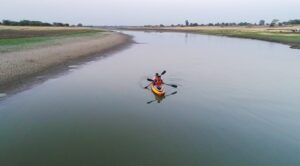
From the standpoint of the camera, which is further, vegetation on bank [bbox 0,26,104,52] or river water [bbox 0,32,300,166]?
vegetation on bank [bbox 0,26,104,52]

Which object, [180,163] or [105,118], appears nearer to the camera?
[180,163]

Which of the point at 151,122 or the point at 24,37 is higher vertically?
the point at 24,37

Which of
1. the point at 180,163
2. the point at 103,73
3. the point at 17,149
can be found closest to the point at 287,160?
the point at 180,163

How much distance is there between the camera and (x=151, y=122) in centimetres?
1562

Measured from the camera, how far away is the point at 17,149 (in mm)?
11797

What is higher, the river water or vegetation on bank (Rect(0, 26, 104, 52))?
vegetation on bank (Rect(0, 26, 104, 52))

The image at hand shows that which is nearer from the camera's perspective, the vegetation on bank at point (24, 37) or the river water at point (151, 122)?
the river water at point (151, 122)

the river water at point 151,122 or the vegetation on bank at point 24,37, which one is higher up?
the vegetation on bank at point 24,37

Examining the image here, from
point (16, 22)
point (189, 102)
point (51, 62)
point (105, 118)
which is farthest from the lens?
point (16, 22)

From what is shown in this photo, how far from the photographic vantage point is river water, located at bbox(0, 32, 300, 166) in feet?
37.9

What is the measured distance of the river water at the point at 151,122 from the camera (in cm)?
1154

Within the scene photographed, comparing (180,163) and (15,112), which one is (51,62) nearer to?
(15,112)

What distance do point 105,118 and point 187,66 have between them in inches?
780

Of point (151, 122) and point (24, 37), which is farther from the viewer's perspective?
Result: point (24, 37)
